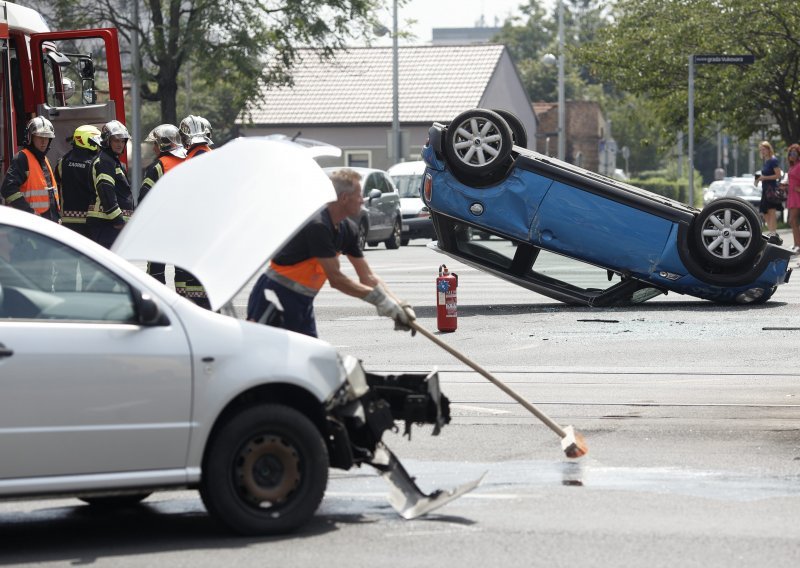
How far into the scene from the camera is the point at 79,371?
6188 mm

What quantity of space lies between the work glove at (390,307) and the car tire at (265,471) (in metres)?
0.92

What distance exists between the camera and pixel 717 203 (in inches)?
619

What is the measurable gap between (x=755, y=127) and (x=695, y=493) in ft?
117

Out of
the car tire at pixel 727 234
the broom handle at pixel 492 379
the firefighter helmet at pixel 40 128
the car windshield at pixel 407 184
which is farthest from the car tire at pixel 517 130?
the car windshield at pixel 407 184

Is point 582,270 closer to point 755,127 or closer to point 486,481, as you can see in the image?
point 486,481

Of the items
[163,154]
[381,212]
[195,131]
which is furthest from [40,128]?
[381,212]

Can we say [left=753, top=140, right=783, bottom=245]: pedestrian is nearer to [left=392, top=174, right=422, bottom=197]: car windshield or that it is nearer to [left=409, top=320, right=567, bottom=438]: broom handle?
[left=392, top=174, right=422, bottom=197]: car windshield

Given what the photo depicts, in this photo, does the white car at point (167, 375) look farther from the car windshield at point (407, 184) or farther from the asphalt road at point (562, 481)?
the car windshield at point (407, 184)

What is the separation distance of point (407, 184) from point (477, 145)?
18825 millimetres

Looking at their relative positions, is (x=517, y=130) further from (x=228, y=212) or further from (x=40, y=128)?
(x=228, y=212)

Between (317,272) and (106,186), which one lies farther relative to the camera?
(106,186)

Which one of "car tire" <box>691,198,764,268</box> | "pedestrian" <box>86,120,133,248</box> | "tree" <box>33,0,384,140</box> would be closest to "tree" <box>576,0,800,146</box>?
"tree" <box>33,0,384,140</box>

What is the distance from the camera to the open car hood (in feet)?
21.1

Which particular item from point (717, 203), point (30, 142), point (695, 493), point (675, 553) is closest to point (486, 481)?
point (695, 493)
